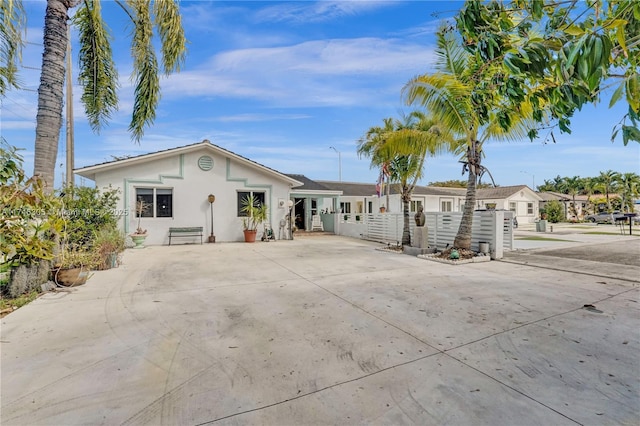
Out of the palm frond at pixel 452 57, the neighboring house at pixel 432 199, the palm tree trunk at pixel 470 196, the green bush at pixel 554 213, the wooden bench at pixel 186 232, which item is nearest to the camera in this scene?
the palm frond at pixel 452 57

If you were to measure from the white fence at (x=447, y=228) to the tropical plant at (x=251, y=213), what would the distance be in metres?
5.32

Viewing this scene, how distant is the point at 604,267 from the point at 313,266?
746 cm

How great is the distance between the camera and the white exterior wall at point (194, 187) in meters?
12.4

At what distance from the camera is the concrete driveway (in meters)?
2.17

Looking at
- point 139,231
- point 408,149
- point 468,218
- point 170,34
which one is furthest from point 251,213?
point 468,218

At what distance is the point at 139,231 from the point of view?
38.8 feet

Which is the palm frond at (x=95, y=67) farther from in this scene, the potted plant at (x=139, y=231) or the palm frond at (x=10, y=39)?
the potted plant at (x=139, y=231)

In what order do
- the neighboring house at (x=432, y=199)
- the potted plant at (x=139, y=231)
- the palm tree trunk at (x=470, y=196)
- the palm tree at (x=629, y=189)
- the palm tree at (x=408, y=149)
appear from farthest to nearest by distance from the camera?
the palm tree at (x=629, y=189) → the neighboring house at (x=432, y=199) → the potted plant at (x=139, y=231) → the palm tree at (x=408, y=149) → the palm tree trunk at (x=470, y=196)

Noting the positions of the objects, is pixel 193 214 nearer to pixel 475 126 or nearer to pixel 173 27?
pixel 173 27

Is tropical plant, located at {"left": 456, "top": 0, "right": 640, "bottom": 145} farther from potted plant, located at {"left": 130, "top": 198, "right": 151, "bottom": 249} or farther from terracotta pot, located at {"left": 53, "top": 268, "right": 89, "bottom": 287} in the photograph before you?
potted plant, located at {"left": 130, "top": 198, "right": 151, "bottom": 249}

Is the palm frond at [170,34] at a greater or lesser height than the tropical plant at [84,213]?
greater

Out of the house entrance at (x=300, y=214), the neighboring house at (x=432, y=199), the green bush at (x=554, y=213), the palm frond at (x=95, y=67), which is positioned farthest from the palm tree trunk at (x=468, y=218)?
the green bush at (x=554, y=213)

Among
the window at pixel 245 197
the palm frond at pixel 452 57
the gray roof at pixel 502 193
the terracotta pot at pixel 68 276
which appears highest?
the palm frond at pixel 452 57

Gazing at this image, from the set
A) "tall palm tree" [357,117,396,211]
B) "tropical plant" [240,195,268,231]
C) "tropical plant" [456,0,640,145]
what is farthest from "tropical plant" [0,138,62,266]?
"tall palm tree" [357,117,396,211]
